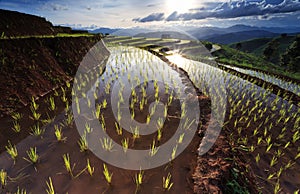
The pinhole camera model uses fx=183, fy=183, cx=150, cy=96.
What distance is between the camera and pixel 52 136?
344 cm

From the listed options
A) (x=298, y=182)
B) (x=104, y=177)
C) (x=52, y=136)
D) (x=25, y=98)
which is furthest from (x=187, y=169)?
(x=25, y=98)

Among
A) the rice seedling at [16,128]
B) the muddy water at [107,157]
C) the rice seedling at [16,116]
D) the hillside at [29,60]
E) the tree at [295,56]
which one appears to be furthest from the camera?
the tree at [295,56]

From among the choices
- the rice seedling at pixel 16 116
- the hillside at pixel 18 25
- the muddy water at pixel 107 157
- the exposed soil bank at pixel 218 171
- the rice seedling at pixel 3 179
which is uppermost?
the hillside at pixel 18 25

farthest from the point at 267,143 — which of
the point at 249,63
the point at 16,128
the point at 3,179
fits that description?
the point at 249,63

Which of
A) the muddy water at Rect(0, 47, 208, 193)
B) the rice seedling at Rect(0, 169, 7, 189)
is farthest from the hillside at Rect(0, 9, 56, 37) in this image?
the rice seedling at Rect(0, 169, 7, 189)

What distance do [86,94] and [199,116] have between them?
322 centimetres

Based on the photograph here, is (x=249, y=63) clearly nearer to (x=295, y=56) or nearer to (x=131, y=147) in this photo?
(x=295, y=56)

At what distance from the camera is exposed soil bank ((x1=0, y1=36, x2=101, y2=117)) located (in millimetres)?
4629

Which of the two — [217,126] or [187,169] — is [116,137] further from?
[217,126]

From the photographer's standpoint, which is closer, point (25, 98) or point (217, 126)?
point (217, 126)

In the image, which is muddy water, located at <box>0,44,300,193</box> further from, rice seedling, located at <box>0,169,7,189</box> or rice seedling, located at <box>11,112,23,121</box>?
rice seedling, located at <box>11,112,23,121</box>

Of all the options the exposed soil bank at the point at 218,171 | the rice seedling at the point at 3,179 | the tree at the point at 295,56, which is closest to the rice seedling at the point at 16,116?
the rice seedling at the point at 3,179

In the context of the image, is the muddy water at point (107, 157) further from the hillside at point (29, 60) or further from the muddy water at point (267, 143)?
the hillside at point (29, 60)

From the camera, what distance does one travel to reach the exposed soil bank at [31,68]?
463cm
